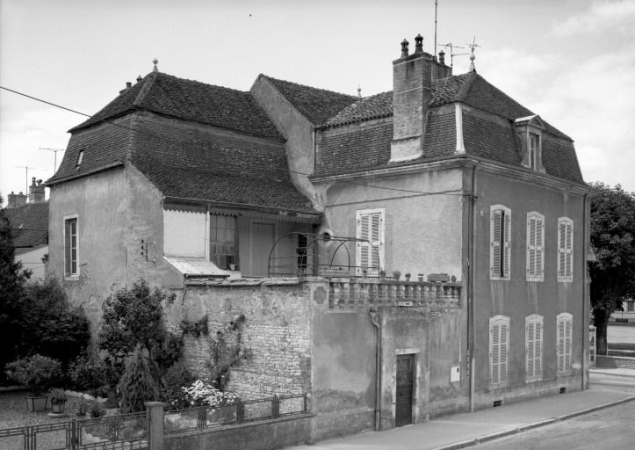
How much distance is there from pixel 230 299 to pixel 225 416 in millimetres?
4358

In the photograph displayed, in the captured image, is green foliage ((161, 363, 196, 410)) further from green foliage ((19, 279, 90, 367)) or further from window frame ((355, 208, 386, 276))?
window frame ((355, 208, 386, 276))

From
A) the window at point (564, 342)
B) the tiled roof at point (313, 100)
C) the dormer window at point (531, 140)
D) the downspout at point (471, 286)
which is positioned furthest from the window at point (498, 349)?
the tiled roof at point (313, 100)

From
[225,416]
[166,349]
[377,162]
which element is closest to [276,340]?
[225,416]

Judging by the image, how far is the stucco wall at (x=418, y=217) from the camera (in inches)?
839

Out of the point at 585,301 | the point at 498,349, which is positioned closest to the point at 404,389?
the point at 498,349

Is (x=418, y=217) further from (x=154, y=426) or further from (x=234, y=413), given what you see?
(x=154, y=426)

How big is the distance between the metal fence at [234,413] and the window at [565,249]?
13290mm

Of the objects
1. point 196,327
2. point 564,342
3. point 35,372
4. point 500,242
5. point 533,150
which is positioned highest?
point 533,150

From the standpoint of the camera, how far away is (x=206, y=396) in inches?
709

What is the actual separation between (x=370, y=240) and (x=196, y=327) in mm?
6576

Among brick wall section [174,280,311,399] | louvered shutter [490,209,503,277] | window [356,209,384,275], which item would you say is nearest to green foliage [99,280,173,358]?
brick wall section [174,280,311,399]

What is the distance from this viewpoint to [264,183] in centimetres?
2484

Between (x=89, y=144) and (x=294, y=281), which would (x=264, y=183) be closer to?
(x=89, y=144)

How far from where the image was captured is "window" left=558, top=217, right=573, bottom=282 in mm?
25828
